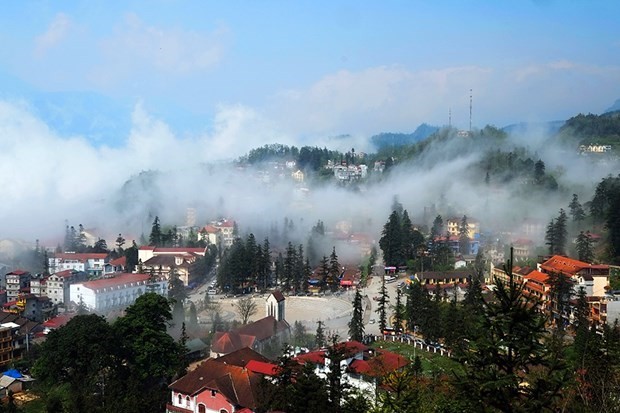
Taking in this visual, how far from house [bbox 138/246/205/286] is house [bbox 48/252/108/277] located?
2.43 metres

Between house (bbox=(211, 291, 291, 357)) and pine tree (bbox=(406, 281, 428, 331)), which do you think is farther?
pine tree (bbox=(406, 281, 428, 331))

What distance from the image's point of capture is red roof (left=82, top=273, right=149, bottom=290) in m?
29.5

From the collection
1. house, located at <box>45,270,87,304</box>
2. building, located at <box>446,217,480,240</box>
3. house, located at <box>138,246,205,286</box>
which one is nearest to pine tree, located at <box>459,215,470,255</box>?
building, located at <box>446,217,480,240</box>

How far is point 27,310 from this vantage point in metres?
27.9

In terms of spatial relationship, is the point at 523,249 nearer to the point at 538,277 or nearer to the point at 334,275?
the point at 538,277

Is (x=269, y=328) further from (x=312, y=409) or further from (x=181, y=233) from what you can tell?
(x=181, y=233)

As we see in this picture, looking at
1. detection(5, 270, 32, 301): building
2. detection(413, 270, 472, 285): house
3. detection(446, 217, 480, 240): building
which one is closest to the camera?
detection(413, 270, 472, 285): house

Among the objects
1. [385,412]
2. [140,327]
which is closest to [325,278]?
[140,327]

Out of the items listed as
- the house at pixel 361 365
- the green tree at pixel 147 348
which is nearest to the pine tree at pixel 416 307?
the house at pixel 361 365

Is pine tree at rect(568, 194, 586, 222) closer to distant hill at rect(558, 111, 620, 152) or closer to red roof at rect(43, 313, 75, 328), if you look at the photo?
distant hill at rect(558, 111, 620, 152)

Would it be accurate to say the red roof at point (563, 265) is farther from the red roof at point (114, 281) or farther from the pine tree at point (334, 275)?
the red roof at point (114, 281)

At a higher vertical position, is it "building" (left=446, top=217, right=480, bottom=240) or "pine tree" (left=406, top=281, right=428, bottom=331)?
"building" (left=446, top=217, right=480, bottom=240)

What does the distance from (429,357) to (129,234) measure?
115ft

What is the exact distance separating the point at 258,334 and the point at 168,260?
16394 mm
